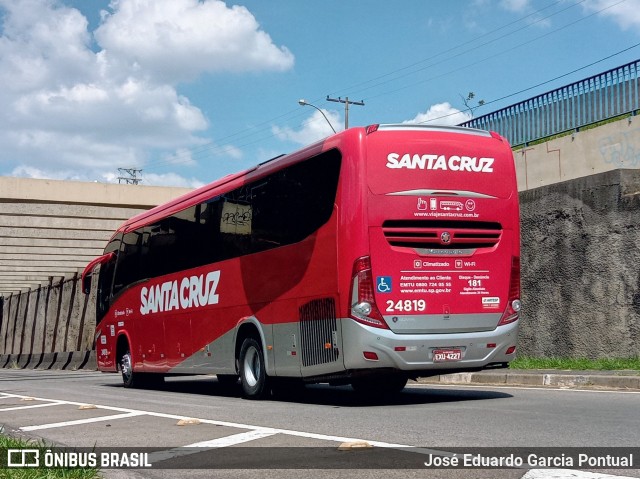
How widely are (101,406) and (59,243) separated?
1048 inches

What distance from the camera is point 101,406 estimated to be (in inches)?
477

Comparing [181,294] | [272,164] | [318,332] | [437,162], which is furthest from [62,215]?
[437,162]

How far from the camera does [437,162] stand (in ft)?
37.3

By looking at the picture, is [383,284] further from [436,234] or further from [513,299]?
[513,299]

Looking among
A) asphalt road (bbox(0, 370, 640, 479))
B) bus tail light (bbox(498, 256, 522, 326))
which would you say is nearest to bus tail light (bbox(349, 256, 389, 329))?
asphalt road (bbox(0, 370, 640, 479))

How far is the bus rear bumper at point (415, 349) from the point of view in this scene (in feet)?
35.1

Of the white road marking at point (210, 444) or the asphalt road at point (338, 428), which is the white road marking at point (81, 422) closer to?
the asphalt road at point (338, 428)

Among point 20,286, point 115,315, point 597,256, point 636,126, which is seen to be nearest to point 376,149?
point 597,256

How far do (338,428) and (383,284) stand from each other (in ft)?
9.03

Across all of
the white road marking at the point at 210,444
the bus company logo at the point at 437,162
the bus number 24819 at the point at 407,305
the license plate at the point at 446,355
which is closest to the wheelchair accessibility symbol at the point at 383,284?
the bus number 24819 at the point at 407,305

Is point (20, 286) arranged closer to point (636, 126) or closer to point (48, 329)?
point (48, 329)

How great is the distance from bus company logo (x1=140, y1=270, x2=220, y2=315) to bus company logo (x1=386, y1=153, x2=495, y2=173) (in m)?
4.33

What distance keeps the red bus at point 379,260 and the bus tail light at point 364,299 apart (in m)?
0.01

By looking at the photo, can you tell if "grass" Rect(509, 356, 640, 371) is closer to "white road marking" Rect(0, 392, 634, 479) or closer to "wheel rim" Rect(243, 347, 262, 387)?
"wheel rim" Rect(243, 347, 262, 387)
